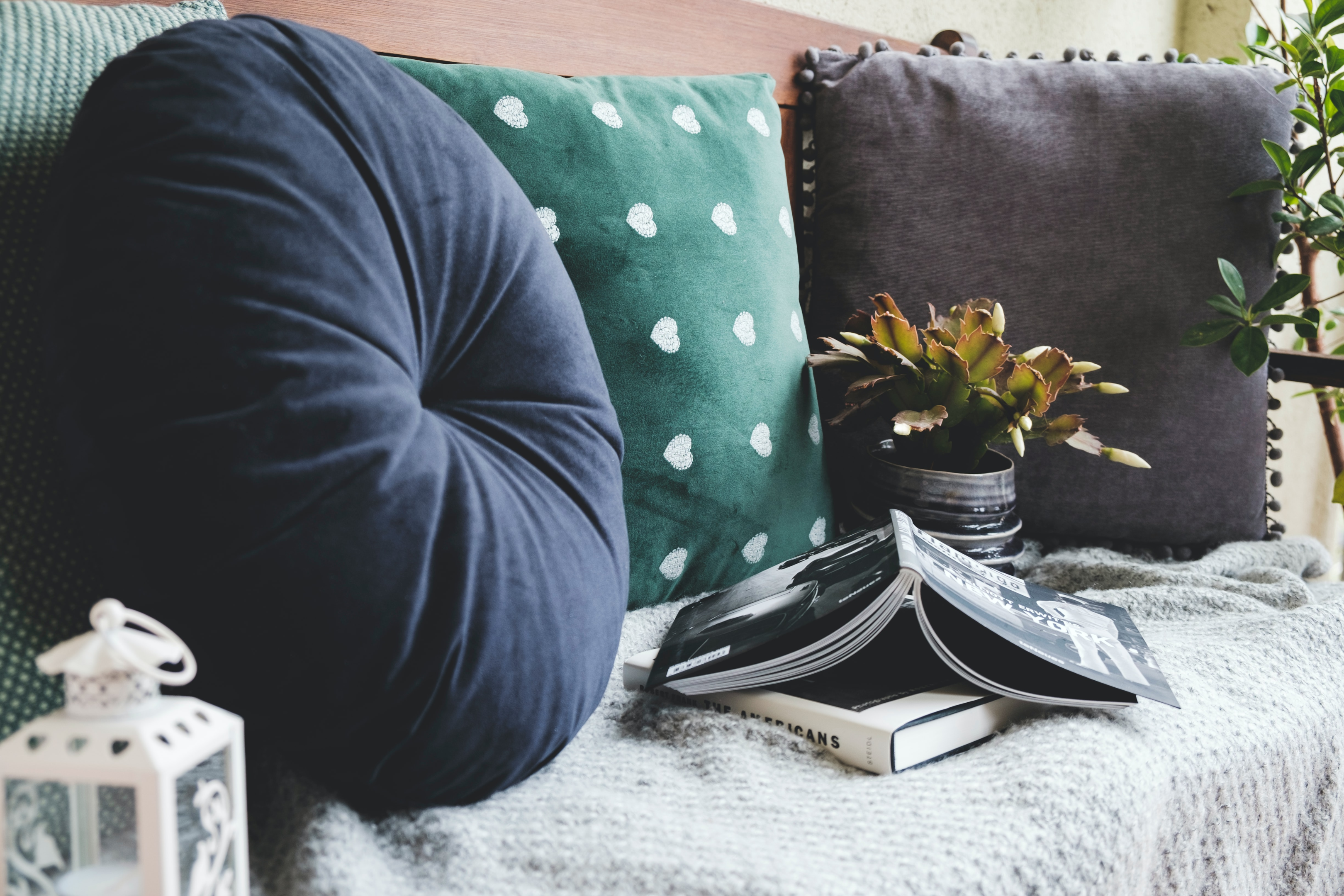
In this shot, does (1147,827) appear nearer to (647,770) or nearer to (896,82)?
(647,770)

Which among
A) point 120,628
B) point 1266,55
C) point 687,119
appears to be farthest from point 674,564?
point 1266,55

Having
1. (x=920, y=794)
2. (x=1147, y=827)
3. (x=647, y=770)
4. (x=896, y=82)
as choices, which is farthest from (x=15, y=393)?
(x=896, y=82)

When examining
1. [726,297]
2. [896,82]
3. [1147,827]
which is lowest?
[1147,827]

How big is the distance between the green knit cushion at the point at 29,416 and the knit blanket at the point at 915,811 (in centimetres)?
12

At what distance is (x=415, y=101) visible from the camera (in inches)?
21.2

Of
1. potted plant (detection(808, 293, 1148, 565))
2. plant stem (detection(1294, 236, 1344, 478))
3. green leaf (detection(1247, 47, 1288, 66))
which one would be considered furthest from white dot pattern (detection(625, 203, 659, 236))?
plant stem (detection(1294, 236, 1344, 478))

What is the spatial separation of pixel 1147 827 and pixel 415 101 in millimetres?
612

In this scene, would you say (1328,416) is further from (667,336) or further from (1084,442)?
(667,336)

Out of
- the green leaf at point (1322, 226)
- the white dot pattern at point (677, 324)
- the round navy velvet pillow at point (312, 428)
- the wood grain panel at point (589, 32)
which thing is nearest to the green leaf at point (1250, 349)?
the green leaf at point (1322, 226)

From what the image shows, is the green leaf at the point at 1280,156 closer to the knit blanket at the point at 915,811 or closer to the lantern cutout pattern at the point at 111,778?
the knit blanket at the point at 915,811

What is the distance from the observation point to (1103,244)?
1.00 m

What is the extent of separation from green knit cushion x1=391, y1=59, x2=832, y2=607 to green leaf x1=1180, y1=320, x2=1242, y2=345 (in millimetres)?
444

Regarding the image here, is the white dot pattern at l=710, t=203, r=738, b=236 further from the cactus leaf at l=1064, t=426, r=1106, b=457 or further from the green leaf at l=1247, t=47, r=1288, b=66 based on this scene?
the green leaf at l=1247, t=47, r=1288, b=66

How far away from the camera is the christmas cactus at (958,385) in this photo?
80cm
